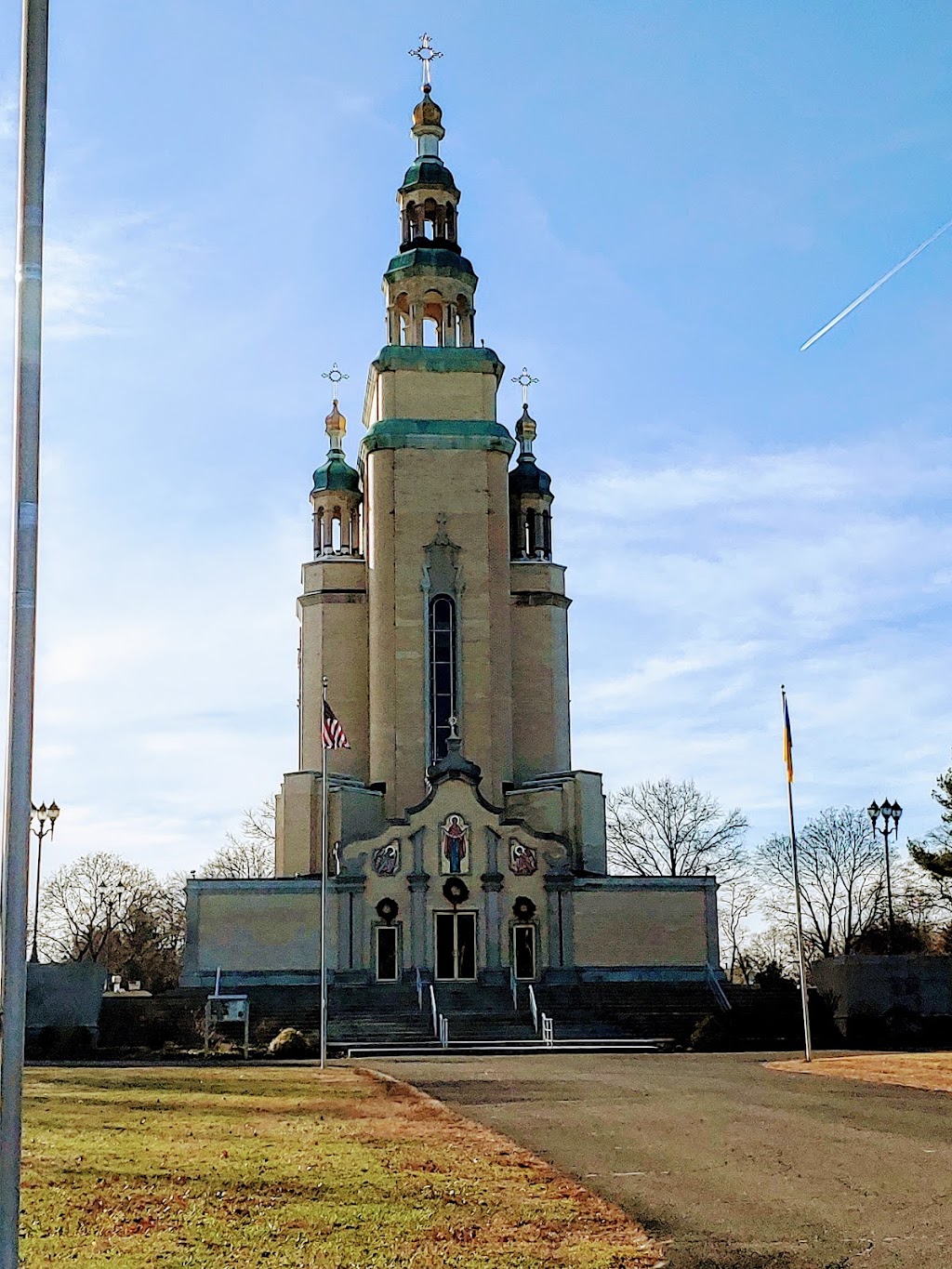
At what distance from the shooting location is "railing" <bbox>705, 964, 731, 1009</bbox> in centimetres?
5055

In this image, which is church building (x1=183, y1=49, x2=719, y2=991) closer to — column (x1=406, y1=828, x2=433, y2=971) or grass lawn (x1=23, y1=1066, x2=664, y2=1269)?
column (x1=406, y1=828, x2=433, y2=971)

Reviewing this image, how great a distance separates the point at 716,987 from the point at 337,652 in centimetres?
2068

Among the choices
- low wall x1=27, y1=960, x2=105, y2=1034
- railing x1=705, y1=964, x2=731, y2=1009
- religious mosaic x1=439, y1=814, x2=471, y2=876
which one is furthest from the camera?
religious mosaic x1=439, y1=814, x2=471, y2=876

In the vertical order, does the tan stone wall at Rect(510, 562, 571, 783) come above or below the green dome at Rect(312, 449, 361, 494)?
below

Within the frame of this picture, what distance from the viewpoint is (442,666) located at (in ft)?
202

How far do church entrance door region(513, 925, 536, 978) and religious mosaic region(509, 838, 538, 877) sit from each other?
1.88 m

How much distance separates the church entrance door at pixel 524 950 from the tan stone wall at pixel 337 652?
11.2 metres

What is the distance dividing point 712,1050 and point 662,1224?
29.5 meters

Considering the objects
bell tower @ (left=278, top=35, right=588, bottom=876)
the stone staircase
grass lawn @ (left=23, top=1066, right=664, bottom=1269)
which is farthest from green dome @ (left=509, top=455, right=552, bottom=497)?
grass lawn @ (left=23, top=1066, right=664, bottom=1269)

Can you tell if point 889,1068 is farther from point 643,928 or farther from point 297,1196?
point 643,928

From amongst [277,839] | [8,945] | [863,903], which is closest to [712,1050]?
[277,839]

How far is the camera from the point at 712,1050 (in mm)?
39750

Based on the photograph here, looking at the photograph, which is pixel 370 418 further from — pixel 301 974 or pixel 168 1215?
pixel 168 1215

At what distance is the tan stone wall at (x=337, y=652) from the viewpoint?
63562 millimetres
